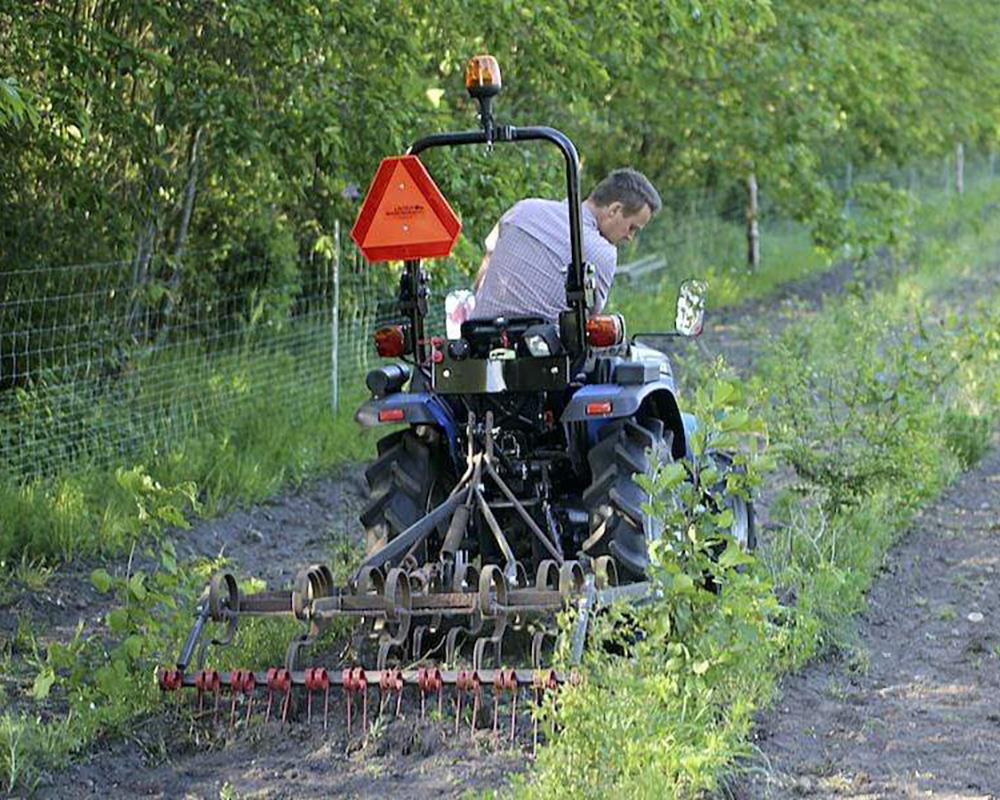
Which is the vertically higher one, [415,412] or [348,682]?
[415,412]

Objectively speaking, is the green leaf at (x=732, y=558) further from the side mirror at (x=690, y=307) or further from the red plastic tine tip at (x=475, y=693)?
the side mirror at (x=690, y=307)

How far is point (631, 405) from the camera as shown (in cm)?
678

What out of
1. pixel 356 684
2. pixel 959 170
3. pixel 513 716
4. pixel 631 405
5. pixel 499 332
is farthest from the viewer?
pixel 959 170

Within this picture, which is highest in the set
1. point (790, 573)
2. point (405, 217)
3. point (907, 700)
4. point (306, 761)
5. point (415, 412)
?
point (405, 217)

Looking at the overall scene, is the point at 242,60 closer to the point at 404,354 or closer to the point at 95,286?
the point at 95,286

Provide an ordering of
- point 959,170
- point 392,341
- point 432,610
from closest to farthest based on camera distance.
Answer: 1. point 432,610
2. point 392,341
3. point 959,170

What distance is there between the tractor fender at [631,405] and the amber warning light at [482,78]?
43.0 inches

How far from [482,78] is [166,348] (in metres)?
5.41

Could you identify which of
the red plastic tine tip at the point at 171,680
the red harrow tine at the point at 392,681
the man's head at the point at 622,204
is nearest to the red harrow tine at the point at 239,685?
the red plastic tine tip at the point at 171,680

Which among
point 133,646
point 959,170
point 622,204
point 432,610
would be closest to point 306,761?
point 432,610

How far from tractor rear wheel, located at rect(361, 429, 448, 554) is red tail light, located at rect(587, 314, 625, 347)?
86 centimetres

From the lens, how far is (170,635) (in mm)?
6953

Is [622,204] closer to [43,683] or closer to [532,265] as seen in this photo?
[532,265]

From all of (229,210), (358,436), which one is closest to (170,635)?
(358,436)
